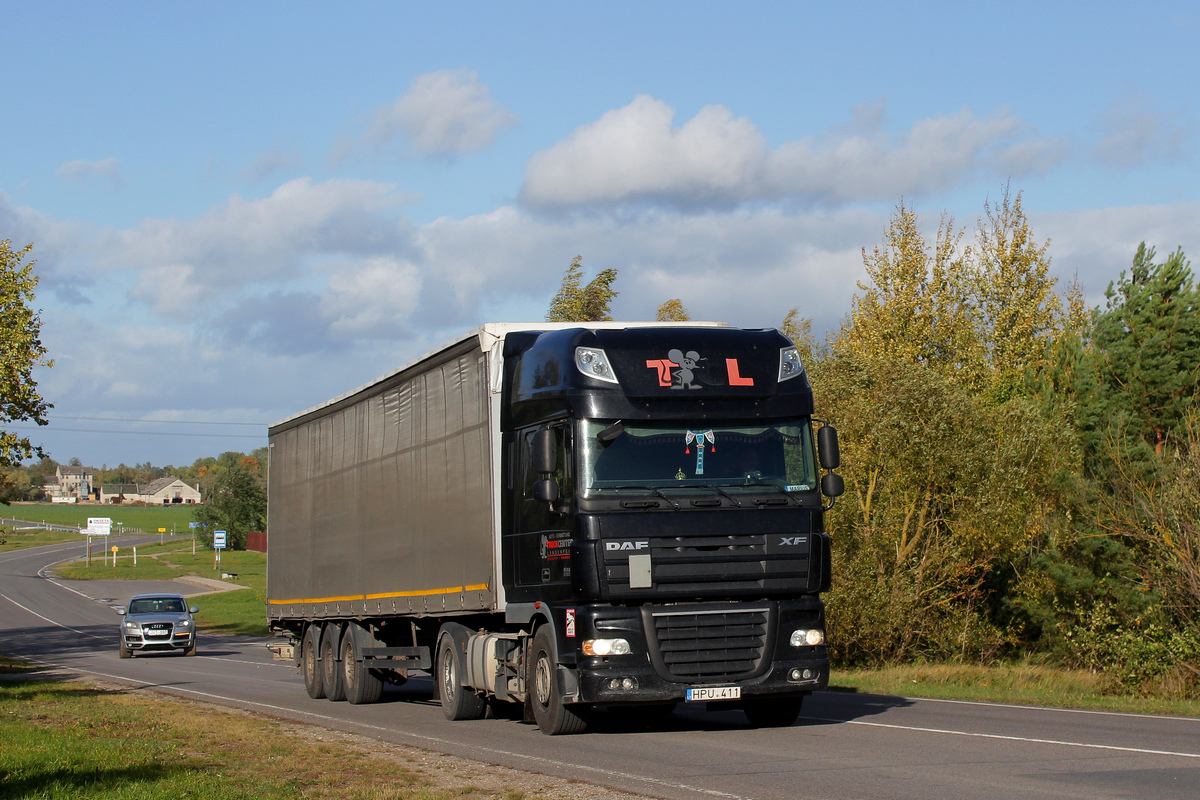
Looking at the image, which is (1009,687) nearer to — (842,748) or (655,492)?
(842,748)

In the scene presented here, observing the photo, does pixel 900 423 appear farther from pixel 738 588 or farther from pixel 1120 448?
pixel 738 588

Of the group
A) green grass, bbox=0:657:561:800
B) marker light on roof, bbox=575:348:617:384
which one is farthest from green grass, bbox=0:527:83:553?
marker light on roof, bbox=575:348:617:384

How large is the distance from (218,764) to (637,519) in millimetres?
4276

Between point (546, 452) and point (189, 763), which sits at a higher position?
point (546, 452)

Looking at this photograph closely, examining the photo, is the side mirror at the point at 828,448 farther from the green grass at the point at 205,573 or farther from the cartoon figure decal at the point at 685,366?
the green grass at the point at 205,573

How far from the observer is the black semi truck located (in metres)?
12.0

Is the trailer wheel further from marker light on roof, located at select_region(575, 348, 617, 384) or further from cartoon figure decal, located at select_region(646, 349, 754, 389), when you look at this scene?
cartoon figure decal, located at select_region(646, 349, 754, 389)

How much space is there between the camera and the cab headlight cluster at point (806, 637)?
41.0ft

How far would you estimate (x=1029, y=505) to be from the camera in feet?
101

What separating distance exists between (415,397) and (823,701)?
6784mm

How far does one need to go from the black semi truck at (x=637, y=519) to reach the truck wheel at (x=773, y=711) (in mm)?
19

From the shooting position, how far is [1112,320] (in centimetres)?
2930

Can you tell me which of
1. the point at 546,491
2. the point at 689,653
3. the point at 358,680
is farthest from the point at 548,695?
the point at 358,680

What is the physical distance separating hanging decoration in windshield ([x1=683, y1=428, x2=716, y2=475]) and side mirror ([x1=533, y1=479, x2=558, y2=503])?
132cm
